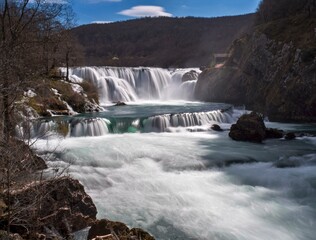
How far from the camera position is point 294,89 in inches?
1078

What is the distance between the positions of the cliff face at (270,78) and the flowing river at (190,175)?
2.99 meters

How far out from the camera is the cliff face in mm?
26938

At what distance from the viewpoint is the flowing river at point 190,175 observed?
9.84 metres

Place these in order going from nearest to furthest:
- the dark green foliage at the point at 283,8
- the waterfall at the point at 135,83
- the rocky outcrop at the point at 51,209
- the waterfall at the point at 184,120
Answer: the rocky outcrop at the point at 51,209 < the waterfall at the point at 184,120 < the dark green foliage at the point at 283,8 < the waterfall at the point at 135,83

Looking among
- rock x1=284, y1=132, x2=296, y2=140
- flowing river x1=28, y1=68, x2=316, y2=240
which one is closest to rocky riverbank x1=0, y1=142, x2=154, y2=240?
flowing river x1=28, y1=68, x2=316, y2=240

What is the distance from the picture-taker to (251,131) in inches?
787

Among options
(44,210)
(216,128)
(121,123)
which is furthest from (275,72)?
(44,210)

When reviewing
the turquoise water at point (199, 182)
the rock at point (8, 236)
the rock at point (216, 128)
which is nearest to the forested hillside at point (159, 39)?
the rock at point (216, 128)

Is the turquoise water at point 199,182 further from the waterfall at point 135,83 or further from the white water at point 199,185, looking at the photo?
the waterfall at point 135,83

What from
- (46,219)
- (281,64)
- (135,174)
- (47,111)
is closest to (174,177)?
(135,174)

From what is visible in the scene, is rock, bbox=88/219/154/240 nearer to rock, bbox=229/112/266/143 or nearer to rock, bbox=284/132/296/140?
rock, bbox=229/112/266/143

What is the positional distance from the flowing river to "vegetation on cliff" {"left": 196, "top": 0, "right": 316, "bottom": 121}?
3.25m

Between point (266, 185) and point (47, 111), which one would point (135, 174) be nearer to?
point (266, 185)

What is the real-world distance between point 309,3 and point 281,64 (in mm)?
9587
